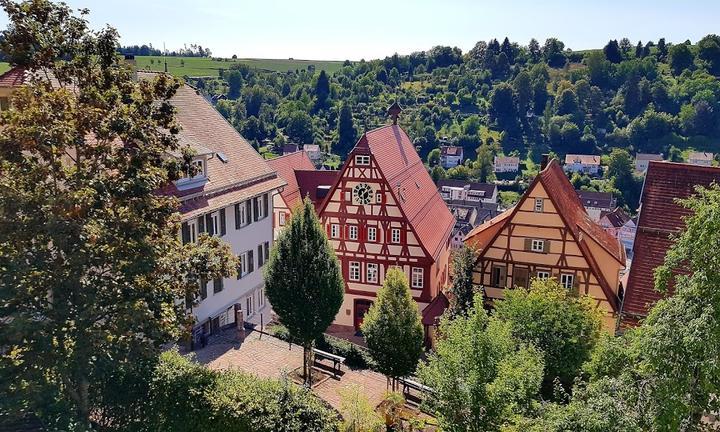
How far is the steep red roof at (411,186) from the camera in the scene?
34.1m

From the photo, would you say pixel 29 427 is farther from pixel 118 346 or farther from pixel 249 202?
pixel 249 202

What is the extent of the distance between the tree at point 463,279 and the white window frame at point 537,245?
3.12m

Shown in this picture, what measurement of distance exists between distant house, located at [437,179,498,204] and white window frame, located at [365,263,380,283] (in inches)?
3218

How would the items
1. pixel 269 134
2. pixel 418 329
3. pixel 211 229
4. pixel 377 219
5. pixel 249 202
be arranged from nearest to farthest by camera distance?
1. pixel 418 329
2. pixel 211 229
3. pixel 249 202
4. pixel 377 219
5. pixel 269 134

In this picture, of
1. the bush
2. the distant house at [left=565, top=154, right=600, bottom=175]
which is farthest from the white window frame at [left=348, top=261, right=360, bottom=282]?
the distant house at [left=565, top=154, right=600, bottom=175]

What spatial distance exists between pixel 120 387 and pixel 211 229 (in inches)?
417

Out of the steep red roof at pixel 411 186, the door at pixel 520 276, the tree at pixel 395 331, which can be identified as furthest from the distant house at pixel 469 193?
the tree at pixel 395 331

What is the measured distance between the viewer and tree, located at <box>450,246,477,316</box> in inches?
1125

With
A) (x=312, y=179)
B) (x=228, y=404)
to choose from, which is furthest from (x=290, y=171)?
(x=228, y=404)

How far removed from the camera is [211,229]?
25.6m

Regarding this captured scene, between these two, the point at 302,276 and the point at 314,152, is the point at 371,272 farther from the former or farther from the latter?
the point at 314,152

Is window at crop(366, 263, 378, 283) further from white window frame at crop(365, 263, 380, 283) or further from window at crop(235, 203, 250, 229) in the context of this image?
window at crop(235, 203, 250, 229)

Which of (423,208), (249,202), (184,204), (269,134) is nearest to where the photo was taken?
(184,204)

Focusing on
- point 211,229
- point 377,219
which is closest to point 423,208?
point 377,219
